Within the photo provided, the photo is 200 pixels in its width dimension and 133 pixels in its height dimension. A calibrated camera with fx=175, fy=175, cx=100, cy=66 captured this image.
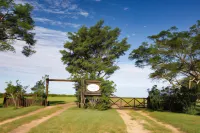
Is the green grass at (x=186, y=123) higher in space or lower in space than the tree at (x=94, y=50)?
lower

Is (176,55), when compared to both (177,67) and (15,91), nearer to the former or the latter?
(177,67)

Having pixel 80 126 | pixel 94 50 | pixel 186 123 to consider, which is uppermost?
pixel 94 50

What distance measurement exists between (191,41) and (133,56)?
33.7 ft

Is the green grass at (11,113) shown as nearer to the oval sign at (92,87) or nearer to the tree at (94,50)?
the oval sign at (92,87)

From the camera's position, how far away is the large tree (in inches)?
1257

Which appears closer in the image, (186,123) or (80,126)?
(80,126)

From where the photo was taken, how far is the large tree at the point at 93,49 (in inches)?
1257

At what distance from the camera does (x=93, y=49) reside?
111ft

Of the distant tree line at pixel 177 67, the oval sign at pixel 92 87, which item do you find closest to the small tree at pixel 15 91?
the oval sign at pixel 92 87

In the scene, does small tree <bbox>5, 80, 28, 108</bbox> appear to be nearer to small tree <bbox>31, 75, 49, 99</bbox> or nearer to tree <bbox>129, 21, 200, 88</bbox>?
small tree <bbox>31, 75, 49, 99</bbox>

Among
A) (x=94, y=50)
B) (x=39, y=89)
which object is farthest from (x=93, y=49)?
(x=39, y=89)

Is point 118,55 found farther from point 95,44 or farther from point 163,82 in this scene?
point 163,82

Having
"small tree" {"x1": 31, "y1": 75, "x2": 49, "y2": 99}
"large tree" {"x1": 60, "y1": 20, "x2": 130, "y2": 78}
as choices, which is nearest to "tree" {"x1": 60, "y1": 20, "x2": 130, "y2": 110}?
Result: "large tree" {"x1": 60, "y1": 20, "x2": 130, "y2": 78}

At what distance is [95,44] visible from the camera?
32.9 meters
